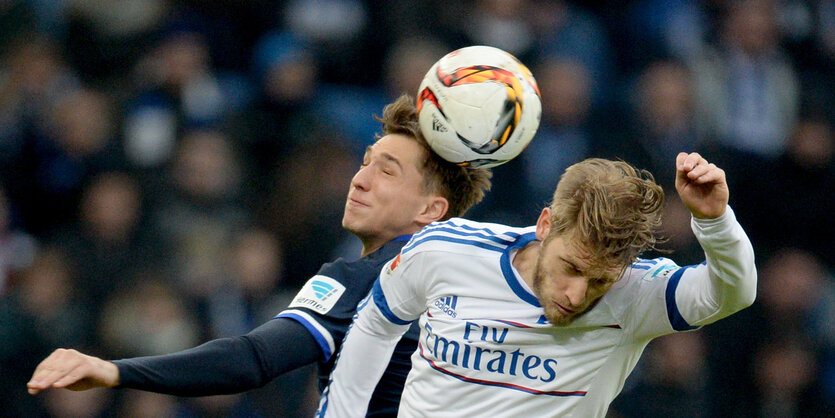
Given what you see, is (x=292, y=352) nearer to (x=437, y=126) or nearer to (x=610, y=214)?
(x=437, y=126)

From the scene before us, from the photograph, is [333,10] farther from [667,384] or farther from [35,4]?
[667,384]

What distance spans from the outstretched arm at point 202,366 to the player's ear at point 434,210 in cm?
66

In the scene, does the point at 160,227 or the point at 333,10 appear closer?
the point at 160,227

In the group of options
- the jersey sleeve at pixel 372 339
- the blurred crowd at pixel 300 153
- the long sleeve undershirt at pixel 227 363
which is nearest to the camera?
the long sleeve undershirt at pixel 227 363

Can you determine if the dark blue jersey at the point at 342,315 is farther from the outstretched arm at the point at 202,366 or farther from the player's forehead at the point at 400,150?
the player's forehead at the point at 400,150

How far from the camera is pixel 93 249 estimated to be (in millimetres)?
6566

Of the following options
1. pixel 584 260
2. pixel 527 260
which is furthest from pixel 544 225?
pixel 584 260

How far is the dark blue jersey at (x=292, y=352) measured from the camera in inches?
117

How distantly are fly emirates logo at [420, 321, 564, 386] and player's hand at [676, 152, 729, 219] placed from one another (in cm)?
63

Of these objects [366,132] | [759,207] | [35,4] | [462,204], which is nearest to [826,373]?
[759,207]

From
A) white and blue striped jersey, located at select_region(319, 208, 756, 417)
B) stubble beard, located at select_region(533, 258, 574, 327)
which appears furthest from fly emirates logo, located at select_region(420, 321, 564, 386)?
stubble beard, located at select_region(533, 258, 574, 327)

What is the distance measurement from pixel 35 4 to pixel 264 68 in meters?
1.85

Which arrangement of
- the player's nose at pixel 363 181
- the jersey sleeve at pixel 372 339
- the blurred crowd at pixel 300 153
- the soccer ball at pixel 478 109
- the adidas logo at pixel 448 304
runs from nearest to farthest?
the adidas logo at pixel 448 304 → the jersey sleeve at pixel 372 339 → the soccer ball at pixel 478 109 → the player's nose at pixel 363 181 → the blurred crowd at pixel 300 153

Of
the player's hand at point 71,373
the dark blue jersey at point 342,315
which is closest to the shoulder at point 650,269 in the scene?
the dark blue jersey at point 342,315
